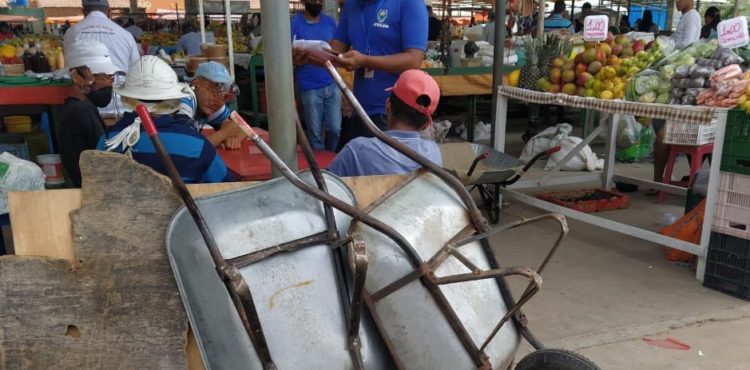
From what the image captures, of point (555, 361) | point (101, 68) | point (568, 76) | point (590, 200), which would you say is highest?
point (101, 68)

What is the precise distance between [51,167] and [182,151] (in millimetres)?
1305

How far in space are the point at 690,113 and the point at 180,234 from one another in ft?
10.2

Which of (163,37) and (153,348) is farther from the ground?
(163,37)

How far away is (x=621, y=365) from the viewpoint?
2803mm

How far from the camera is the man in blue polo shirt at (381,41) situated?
3.09 metres

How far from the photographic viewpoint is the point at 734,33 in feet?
12.0

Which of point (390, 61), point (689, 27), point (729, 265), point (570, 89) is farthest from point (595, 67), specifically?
point (689, 27)

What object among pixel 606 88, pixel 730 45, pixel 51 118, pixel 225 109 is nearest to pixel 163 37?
pixel 51 118

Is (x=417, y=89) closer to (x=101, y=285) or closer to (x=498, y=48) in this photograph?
(x=101, y=285)

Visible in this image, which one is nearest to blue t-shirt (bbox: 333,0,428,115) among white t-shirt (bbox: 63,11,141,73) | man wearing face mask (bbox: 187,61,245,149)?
man wearing face mask (bbox: 187,61,245,149)

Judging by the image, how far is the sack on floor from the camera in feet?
12.8

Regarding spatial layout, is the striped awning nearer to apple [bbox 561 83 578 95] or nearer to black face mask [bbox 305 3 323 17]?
apple [bbox 561 83 578 95]

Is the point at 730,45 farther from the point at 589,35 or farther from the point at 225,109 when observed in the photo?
the point at 225,109

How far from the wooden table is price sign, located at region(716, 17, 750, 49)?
2641 millimetres
